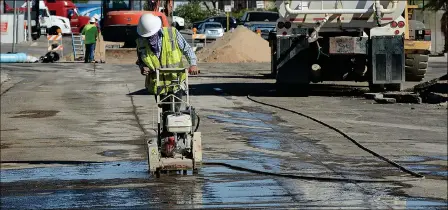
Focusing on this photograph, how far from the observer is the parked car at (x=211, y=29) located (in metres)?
52.0

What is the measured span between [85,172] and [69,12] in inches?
2310

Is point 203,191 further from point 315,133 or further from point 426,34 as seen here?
point 426,34

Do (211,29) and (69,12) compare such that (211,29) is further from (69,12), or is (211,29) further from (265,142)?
(265,142)

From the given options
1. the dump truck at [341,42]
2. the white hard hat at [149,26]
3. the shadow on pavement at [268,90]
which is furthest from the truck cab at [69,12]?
the white hard hat at [149,26]

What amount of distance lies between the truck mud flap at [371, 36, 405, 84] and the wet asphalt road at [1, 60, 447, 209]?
824mm

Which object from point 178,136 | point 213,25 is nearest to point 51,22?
point 213,25

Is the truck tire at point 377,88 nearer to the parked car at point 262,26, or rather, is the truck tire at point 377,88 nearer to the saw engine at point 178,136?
the saw engine at point 178,136

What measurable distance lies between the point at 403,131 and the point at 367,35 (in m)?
5.76

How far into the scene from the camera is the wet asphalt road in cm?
937

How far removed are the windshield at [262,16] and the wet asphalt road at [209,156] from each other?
30.6 metres

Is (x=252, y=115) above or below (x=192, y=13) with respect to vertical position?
below

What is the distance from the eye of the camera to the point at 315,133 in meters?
14.3

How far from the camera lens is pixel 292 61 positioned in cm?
1998

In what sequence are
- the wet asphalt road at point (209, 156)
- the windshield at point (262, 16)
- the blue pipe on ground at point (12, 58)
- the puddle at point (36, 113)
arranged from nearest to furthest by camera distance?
the wet asphalt road at point (209, 156) < the puddle at point (36, 113) < the blue pipe on ground at point (12, 58) < the windshield at point (262, 16)
